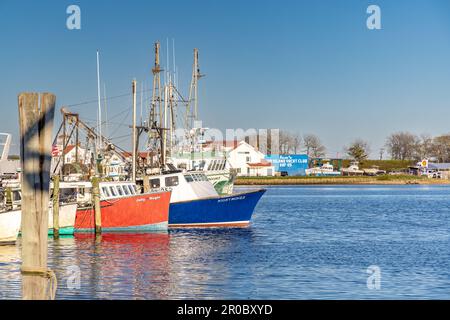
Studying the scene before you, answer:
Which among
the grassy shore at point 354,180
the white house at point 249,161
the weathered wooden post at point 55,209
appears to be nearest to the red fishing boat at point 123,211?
the weathered wooden post at point 55,209

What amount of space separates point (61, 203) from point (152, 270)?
51.2 feet

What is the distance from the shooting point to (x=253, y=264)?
3105 centimetres

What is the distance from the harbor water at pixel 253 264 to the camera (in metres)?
24.0

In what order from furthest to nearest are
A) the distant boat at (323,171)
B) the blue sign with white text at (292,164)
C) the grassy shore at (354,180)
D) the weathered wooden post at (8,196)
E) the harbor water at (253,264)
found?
the distant boat at (323,171) → the blue sign with white text at (292,164) → the grassy shore at (354,180) → the weathered wooden post at (8,196) → the harbor water at (253,264)

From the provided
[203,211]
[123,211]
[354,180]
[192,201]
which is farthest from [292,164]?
[123,211]

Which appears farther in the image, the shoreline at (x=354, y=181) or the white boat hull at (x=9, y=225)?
the shoreline at (x=354, y=181)

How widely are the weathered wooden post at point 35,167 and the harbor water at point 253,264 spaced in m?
9.07

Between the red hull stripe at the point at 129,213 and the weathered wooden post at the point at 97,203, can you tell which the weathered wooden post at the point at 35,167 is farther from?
the red hull stripe at the point at 129,213

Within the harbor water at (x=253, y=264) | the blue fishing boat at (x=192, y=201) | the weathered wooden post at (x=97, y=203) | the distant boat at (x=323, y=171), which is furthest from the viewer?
the distant boat at (x=323, y=171)

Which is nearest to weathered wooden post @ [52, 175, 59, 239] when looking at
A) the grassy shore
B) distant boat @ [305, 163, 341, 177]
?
the grassy shore

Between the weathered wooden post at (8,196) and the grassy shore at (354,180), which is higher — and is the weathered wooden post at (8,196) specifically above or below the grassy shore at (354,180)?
above

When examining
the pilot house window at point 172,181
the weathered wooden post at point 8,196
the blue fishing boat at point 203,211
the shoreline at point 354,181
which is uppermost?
the pilot house window at point 172,181
